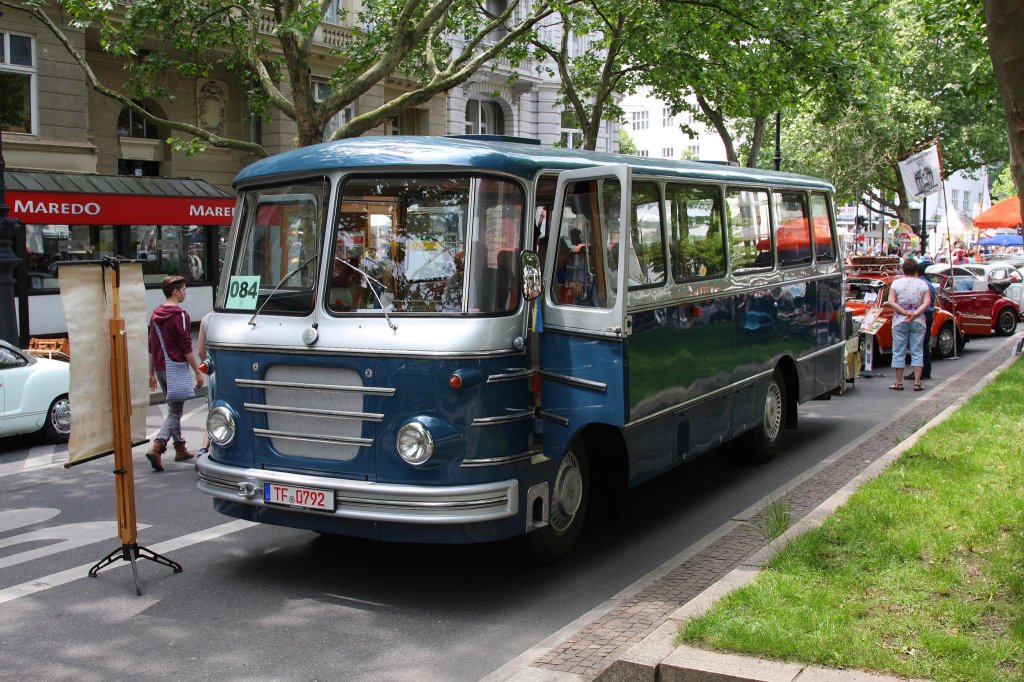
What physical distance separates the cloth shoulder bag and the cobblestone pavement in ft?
18.1

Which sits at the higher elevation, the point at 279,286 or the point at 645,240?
the point at 645,240

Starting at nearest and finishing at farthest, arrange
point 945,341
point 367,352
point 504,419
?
point 367,352 → point 504,419 → point 945,341

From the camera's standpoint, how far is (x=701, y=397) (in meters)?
8.57

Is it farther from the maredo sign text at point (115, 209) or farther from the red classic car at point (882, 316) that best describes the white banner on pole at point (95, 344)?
the maredo sign text at point (115, 209)

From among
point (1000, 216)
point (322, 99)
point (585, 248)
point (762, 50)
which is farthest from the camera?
point (1000, 216)

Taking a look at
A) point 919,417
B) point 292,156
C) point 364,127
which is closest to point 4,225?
point 364,127

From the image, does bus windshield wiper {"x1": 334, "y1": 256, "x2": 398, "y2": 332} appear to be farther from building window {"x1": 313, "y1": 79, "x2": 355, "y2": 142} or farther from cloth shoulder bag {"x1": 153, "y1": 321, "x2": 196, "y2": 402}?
building window {"x1": 313, "y1": 79, "x2": 355, "y2": 142}

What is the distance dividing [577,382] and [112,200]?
17.6 m

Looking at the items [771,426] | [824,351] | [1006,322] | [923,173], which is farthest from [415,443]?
[1006,322]

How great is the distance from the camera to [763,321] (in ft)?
32.6

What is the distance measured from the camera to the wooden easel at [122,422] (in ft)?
21.7

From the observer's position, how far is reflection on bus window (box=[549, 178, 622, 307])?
6.96 metres

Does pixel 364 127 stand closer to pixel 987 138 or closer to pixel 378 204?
pixel 378 204

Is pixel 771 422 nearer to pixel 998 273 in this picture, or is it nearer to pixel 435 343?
pixel 435 343
